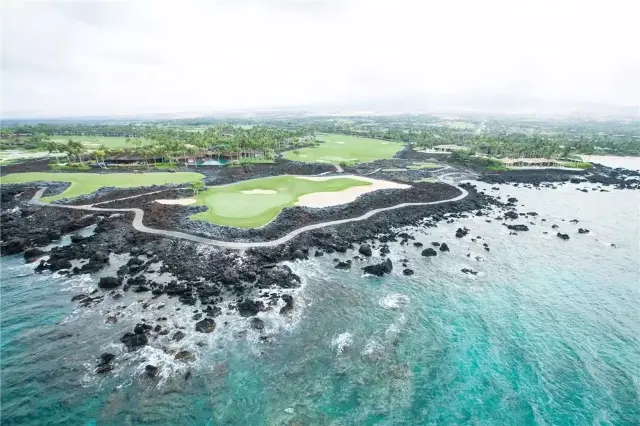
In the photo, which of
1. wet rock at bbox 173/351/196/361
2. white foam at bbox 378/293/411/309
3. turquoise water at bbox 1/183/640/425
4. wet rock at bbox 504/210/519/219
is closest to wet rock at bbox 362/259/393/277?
turquoise water at bbox 1/183/640/425

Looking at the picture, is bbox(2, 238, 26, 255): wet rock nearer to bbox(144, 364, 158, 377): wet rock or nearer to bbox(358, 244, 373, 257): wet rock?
bbox(144, 364, 158, 377): wet rock

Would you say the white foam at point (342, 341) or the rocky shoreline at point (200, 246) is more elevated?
the rocky shoreline at point (200, 246)

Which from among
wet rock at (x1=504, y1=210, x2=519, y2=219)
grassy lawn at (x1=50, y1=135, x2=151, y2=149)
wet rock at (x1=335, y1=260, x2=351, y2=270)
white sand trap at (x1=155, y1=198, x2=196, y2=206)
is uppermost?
grassy lawn at (x1=50, y1=135, x2=151, y2=149)

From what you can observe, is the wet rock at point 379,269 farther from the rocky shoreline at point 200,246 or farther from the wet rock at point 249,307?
the wet rock at point 249,307

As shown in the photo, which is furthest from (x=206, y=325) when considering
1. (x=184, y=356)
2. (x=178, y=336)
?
(x=184, y=356)

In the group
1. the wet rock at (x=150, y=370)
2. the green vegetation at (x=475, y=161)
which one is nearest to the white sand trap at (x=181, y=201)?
the wet rock at (x=150, y=370)

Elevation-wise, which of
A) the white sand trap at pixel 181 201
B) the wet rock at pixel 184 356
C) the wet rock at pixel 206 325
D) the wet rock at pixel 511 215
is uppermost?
the white sand trap at pixel 181 201
